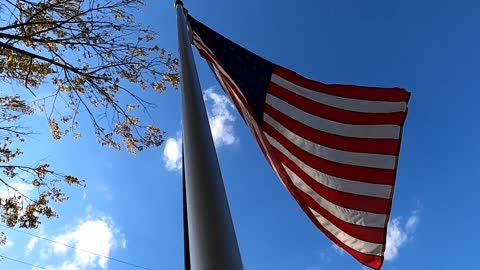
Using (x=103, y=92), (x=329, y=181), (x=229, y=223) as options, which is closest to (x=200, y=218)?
(x=229, y=223)

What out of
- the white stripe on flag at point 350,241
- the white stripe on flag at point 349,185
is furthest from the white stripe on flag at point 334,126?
the white stripe on flag at point 350,241

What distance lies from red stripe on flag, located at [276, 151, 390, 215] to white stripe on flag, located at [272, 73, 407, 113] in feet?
3.67

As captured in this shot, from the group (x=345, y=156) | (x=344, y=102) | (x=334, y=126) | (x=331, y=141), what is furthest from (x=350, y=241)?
(x=344, y=102)

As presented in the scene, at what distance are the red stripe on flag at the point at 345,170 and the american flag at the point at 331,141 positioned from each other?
0.04ft

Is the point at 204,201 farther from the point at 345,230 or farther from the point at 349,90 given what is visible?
the point at 349,90

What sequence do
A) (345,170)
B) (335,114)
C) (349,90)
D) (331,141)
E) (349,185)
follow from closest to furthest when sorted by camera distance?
1. (349,185)
2. (345,170)
3. (331,141)
4. (335,114)
5. (349,90)

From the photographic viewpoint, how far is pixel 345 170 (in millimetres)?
6566

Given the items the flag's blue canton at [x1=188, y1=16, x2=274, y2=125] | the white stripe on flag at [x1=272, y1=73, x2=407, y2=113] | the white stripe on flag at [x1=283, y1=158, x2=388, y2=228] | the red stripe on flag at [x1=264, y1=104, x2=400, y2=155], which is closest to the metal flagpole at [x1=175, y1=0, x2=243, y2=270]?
the flag's blue canton at [x1=188, y1=16, x2=274, y2=125]

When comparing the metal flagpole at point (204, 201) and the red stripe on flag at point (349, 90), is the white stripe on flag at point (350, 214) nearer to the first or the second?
the red stripe on flag at point (349, 90)

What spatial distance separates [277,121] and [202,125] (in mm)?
3087

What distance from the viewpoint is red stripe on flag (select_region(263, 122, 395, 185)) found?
6453 mm

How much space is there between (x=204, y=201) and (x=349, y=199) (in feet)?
12.3

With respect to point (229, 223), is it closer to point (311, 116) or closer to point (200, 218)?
point (200, 218)

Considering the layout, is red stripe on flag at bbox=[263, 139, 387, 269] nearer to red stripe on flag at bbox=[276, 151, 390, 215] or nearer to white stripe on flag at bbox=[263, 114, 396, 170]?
red stripe on flag at bbox=[276, 151, 390, 215]
